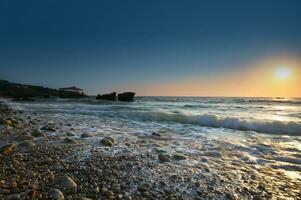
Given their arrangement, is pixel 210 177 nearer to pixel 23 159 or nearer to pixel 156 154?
pixel 156 154

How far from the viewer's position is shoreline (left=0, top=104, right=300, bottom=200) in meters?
2.57

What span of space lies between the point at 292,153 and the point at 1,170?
535 cm

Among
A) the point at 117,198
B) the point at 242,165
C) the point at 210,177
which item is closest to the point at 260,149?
the point at 242,165

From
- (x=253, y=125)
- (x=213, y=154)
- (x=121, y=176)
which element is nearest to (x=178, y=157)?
(x=213, y=154)

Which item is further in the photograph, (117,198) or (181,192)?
(181,192)

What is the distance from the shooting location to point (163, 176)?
3201 mm

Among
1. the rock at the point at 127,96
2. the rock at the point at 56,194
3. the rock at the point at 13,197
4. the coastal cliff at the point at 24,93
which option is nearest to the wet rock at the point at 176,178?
the rock at the point at 56,194

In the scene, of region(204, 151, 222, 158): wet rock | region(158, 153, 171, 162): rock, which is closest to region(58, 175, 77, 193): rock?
region(158, 153, 171, 162): rock

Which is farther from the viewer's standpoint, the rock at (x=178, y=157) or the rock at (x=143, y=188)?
the rock at (x=178, y=157)

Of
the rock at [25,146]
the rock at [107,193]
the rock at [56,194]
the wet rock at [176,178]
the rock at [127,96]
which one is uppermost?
the rock at [127,96]

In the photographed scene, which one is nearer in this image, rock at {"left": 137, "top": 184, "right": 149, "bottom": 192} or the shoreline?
the shoreline

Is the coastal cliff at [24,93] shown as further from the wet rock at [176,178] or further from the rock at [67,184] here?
the wet rock at [176,178]

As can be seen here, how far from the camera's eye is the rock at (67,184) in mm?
2555

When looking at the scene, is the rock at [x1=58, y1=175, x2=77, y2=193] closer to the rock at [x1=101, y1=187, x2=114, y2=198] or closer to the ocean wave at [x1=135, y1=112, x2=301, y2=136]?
the rock at [x1=101, y1=187, x2=114, y2=198]
